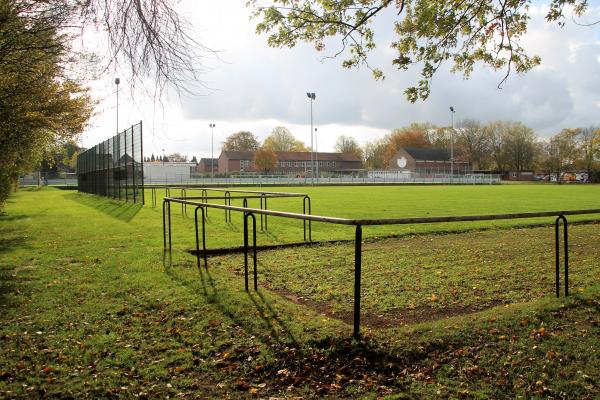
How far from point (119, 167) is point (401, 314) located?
909 inches

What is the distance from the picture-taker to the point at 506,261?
9141 millimetres

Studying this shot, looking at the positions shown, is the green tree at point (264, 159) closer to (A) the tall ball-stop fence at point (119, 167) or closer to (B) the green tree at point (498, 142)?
(B) the green tree at point (498, 142)

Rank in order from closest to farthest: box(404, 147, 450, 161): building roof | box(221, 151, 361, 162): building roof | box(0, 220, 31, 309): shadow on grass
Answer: box(0, 220, 31, 309): shadow on grass, box(221, 151, 361, 162): building roof, box(404, 147, 450, 161): building roof

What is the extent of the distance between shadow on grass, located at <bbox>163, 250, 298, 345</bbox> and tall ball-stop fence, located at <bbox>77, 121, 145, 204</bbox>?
1219 centimetres

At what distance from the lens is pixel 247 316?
5438mm

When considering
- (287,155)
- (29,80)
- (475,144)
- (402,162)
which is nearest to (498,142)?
(475,144)

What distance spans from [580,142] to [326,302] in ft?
321

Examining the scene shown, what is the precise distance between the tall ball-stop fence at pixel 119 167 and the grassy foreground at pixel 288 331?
39.5ft

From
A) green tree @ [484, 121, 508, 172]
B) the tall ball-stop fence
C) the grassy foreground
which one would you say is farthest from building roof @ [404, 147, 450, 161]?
the grassy foreground

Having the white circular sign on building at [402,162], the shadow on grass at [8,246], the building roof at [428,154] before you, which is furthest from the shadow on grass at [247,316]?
the white circular sign on building at [402,162]

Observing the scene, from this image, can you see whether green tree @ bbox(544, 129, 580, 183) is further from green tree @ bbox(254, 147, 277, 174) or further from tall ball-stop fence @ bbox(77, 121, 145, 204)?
tall ball-stop fence @ bbox(77, 121, 145, 204)

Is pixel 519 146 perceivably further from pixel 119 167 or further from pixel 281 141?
pixel 119 167

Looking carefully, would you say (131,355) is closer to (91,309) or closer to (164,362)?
(164,362)

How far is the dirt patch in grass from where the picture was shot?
5422 mm
